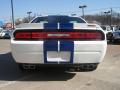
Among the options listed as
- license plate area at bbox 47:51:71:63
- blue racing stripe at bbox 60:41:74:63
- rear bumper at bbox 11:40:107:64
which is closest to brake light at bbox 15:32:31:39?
rear bumper at bbox 11:40:107:64

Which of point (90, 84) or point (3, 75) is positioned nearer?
point (90, 84)

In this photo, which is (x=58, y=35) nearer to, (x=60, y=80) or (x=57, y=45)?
(x=57, y=45)

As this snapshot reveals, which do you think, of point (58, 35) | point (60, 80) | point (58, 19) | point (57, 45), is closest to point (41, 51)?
point (57, 45)

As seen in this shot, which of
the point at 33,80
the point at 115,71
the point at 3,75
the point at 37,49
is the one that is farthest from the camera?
the point at 115,71

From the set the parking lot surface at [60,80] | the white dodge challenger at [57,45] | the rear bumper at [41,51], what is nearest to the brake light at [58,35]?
the white dodge challenger at [57,45]

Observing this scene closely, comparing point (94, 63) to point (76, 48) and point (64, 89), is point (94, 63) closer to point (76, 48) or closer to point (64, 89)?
point (76, 48)

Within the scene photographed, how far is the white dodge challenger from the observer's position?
20.7ft

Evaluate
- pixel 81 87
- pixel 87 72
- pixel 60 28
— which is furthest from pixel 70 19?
pixel 81 87

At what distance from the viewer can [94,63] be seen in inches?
260

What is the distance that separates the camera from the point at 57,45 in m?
6.30

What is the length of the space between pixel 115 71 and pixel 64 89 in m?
2.46

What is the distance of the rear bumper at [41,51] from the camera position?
20.7 ft

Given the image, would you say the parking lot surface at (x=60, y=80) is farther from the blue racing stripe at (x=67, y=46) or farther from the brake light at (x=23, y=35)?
the brake light at (x=23, y=35)

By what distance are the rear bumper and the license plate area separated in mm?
129
